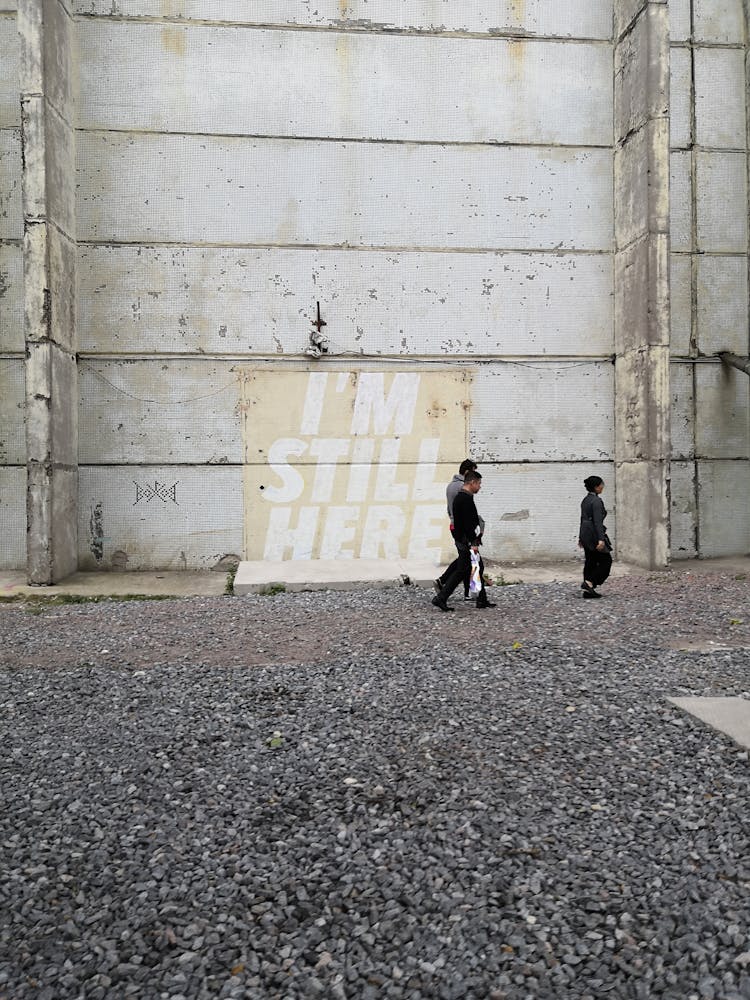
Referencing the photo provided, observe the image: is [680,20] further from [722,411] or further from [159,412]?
[159,412]

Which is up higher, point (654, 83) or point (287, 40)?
point (287, 40)

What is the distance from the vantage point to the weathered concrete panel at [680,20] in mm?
13422

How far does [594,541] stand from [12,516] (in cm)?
920

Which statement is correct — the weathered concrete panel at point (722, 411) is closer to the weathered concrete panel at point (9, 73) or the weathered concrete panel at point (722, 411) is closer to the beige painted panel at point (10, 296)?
the beige painted panel at point (10, 296)

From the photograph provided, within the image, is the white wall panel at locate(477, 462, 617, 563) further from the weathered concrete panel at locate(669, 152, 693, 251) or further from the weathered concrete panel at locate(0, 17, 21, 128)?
the weathered concrete panel at locate(0, 17, 21, 128)

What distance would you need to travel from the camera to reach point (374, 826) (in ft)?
11.6

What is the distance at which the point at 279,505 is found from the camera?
12.7 meters

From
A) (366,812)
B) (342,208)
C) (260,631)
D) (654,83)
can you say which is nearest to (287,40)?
(342,208)

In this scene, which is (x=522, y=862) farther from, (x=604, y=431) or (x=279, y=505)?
(x=604, y=431)

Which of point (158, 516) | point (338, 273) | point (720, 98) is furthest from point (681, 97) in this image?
point (158, 516)

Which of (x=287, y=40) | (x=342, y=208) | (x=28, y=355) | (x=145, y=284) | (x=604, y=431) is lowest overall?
(x=604, y=431)

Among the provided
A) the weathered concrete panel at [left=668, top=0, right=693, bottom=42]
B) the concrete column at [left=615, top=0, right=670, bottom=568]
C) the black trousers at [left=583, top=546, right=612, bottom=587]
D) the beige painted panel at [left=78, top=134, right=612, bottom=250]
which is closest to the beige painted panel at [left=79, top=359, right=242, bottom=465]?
the beige painted panel at [left=78, top=134, right=612, bottom=250]

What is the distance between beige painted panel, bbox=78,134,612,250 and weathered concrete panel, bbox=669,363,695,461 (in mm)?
2650

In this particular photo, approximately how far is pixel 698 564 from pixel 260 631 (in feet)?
27.8
